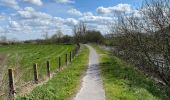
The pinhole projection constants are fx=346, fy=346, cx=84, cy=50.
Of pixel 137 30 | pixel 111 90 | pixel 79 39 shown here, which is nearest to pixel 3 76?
pixel 111 90

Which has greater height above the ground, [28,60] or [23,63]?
[23,63]

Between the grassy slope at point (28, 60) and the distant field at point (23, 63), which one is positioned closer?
the distant field at point (23, 63)

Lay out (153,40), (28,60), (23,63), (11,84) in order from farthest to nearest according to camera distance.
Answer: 1. (28,60)
2. (23,63)
3. (153,40)
4. (11,84)

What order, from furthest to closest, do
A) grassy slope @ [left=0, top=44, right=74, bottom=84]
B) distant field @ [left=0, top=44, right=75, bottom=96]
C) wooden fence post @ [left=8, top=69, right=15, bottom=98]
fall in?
grassy slope @ [left=0, top=44, right=74, bottom=84]
distant field @ [left=0, top=44, right=75, bottom=96]
wooden fence post @ [left=8, top=69, right=15, bottom=98]

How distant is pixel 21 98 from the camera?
40.2 feet

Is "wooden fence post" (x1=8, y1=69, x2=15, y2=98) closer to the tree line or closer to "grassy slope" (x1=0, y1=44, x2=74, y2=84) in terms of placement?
"grassy slope" (x1=0, y1=44, x2=74, y2=84)

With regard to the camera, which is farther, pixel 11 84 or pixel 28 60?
pixel 28 60

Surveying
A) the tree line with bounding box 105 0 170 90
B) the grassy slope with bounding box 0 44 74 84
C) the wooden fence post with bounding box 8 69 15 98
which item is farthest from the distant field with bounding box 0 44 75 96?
the tree line with bounding box 105 0 170 90

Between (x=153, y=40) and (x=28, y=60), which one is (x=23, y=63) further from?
(x=153, y=40)

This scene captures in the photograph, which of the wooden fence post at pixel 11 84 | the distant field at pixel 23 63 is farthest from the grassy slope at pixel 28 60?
the wooden fence post at pixel 11 84

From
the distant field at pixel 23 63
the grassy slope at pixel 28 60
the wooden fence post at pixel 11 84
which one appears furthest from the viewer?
the grassy slope at pixel 28 60

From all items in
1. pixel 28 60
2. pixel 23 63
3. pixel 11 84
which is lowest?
pixel 28 60

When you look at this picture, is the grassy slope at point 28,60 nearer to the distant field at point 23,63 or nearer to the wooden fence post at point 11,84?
the distant field at point 23,63

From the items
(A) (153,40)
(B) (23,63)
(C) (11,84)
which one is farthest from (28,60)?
(C) (11,84)
